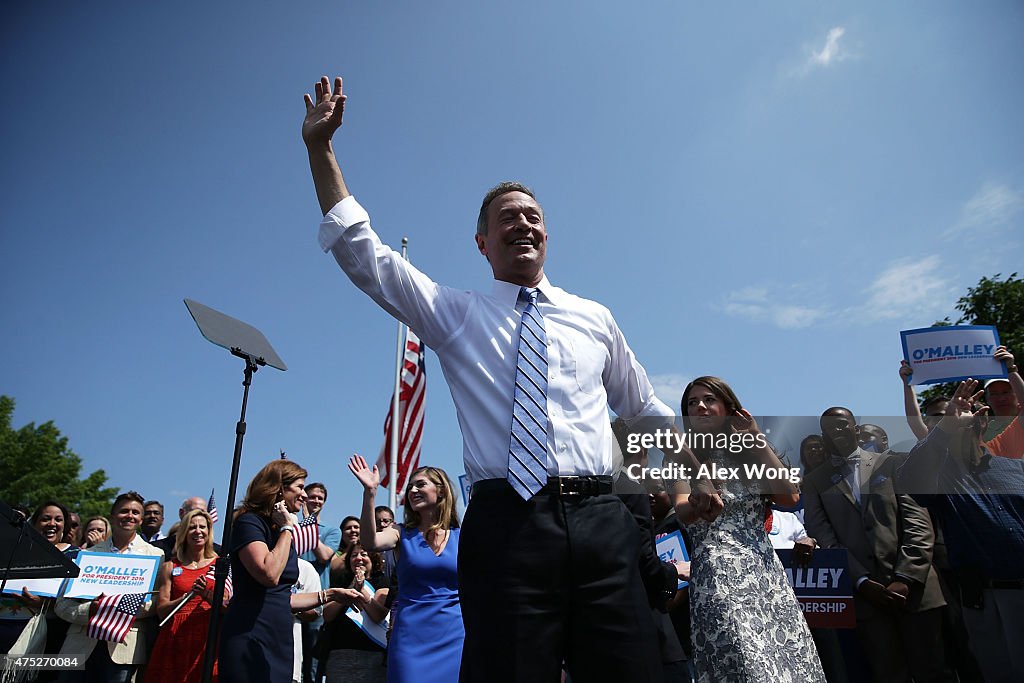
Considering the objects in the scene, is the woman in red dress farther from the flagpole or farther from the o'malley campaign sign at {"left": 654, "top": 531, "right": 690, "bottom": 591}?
the flagpole

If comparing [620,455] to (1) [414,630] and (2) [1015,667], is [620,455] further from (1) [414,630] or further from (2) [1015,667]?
(2) [1015,667]

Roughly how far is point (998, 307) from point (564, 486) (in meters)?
26.3

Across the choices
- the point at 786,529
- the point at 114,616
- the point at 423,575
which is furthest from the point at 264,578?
the point at 786,529

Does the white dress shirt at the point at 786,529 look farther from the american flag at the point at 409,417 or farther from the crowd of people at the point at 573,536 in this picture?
the american flag at the point at 409,417

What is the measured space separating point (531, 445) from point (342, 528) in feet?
22.8

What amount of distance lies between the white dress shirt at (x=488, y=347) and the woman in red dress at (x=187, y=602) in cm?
369

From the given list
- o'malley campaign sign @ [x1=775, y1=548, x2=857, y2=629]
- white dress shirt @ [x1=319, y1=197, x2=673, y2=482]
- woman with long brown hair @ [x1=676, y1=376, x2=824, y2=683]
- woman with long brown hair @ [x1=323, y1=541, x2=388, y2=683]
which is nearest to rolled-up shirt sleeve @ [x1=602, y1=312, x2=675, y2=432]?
white dress shirt @ [x1=319, y1=197, x2=673, y2=482]

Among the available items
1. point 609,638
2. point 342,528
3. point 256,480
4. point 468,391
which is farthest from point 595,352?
point 342,528

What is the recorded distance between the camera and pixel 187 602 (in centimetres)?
510

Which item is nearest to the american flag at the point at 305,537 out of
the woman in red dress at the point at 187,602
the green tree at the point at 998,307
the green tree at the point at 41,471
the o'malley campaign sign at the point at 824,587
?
the woman in red dress at the point at 187,602

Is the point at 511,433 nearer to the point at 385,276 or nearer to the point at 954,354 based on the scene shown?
the point at 385,276

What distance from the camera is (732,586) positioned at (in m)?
3.25

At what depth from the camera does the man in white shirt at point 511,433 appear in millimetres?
1897

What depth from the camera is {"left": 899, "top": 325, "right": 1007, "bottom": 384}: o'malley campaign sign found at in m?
5.65
